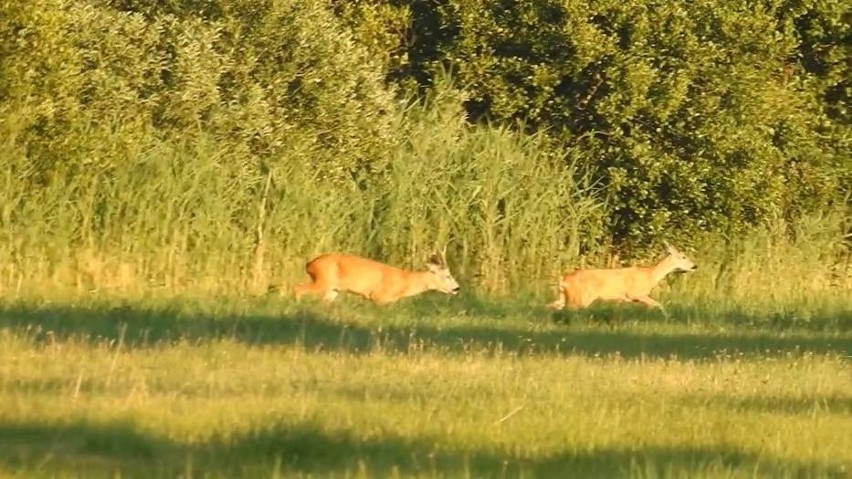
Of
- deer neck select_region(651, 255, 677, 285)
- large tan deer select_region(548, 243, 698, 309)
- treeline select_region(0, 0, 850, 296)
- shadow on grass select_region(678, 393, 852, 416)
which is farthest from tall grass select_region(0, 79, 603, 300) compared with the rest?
shadow on grass select_region(678, 393, 852, 416)

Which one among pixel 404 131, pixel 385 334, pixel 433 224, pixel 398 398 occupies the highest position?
pixel 404 131

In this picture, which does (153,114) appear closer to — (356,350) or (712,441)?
(356,350)

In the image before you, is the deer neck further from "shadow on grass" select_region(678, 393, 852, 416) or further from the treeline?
"shadow on grass" select_region(678, 393, 852, 416)

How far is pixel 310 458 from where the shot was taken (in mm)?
7797

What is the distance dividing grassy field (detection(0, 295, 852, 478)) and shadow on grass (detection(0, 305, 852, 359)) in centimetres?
4

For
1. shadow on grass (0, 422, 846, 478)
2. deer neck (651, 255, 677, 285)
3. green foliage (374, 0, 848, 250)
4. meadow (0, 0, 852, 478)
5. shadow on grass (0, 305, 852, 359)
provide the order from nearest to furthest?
shadow on grass (0, 422, 846, 478) → meadow (0, 0, 852, 478) → shadow on grass (0, 305, 852, 359) → deer neck (651, 255, 677, 285) → green foliage (374, 0, 848, 250)

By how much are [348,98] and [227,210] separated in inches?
111

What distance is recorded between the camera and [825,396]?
1076 centimetres

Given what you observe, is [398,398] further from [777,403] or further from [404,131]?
[404,131]

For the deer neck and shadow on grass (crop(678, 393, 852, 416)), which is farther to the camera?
the deer neck

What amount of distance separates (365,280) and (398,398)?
9299mm

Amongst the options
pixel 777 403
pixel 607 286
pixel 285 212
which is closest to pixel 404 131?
pixel 285 212

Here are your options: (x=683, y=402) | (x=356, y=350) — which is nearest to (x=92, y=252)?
(x=356, y=350)

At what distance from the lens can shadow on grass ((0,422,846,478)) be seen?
7316mm
